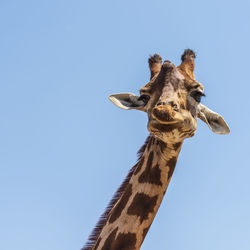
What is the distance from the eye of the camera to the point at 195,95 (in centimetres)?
537

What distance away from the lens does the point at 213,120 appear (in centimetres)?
601

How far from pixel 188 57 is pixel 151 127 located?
1.81 metres

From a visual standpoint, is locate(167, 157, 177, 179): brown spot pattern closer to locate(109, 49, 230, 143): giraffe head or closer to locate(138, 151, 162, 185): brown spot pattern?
locate(138, 151, 162, 185): brown spot pattern

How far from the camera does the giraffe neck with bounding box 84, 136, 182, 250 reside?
4855 millimetres

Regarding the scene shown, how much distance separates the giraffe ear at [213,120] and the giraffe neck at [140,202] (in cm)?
87

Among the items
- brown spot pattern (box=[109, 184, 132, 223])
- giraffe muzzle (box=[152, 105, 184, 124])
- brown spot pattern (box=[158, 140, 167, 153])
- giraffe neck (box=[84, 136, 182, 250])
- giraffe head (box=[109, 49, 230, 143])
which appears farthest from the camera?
brown spot pattern (box=[158, 140, 167, 153])

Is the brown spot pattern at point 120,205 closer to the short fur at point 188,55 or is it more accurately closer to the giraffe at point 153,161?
the giraffe at point 153,161

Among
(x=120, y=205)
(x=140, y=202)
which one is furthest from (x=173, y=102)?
(x=120, y=205)

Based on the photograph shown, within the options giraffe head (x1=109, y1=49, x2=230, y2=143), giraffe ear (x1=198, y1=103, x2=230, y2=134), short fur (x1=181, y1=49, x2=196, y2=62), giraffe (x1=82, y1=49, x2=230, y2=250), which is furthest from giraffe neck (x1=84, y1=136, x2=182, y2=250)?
short fur (x1=181, y1=49, x2=196, y2=62)

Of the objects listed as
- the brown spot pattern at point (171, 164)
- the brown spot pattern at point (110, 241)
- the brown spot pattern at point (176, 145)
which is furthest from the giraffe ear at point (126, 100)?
the brown spot pattern at point (110, 241)

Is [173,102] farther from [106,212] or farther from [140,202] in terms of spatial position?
[106,212]

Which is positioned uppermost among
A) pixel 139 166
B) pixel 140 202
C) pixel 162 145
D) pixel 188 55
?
pixel 188 55

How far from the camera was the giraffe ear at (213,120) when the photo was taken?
19.2 feet

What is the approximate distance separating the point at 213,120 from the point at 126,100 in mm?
1354
